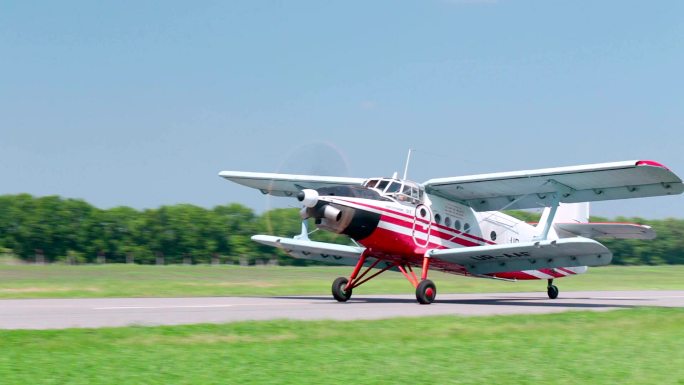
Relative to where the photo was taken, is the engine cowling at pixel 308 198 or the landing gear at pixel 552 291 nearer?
the engine cowling at pixel 308 198

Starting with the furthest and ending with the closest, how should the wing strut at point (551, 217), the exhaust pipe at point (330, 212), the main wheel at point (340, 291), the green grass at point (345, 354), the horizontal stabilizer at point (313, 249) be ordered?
the horizontal stabilizer at point (313, 249)
the main wheel at point (340, 291)
the wing strut at point (551, 217)
the exhaust pipe at point (330, 212)
the green grass at point (345, 354)

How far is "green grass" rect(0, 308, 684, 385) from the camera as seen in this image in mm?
9531

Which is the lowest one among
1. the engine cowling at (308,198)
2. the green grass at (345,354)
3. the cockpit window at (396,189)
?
the green grass at (345,354)

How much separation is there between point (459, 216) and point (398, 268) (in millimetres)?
2416

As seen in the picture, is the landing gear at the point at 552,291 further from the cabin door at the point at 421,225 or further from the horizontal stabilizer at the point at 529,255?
the cabin door at the point at 421,225

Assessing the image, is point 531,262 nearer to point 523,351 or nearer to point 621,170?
point 621,170

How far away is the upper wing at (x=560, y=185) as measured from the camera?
2142 centimetres

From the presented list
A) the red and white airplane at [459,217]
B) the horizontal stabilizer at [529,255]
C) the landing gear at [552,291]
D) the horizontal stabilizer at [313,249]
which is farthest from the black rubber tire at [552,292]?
the horizontal stabilizer at [313,249]

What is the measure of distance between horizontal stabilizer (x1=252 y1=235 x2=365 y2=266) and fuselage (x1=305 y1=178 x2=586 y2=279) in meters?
2.94

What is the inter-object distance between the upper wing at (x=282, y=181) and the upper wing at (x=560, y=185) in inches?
120

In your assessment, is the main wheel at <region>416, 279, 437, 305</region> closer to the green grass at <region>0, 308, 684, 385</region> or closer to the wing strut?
the wing strut

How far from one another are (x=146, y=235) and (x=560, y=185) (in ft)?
329

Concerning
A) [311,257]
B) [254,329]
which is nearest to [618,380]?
[254,329]

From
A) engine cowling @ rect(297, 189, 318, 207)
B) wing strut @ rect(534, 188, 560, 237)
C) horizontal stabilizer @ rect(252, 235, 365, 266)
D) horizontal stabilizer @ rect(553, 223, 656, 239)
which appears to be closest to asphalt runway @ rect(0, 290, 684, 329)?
engine cowling @ rect(297, 189, 318, 207)
